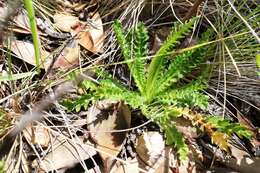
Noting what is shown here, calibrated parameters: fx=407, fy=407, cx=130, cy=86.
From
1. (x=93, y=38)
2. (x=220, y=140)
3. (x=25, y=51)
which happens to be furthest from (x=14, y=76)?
(x=220, y=140)

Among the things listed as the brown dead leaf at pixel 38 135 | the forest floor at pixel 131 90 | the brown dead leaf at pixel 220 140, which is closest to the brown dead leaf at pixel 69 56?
the forest floor at pixel 131 90

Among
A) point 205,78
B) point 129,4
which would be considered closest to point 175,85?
point 205,78

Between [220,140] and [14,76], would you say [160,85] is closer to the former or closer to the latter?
[220,140]

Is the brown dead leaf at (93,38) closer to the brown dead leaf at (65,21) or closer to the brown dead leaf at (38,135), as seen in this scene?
the brown dead leaf at (65,21)

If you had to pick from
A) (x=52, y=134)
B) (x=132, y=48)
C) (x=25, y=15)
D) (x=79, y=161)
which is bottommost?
(x=79, y=161)

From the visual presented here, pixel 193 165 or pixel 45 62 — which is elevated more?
pixel 45 62

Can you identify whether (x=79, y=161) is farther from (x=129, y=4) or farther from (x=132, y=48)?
(x=129, y=4)
